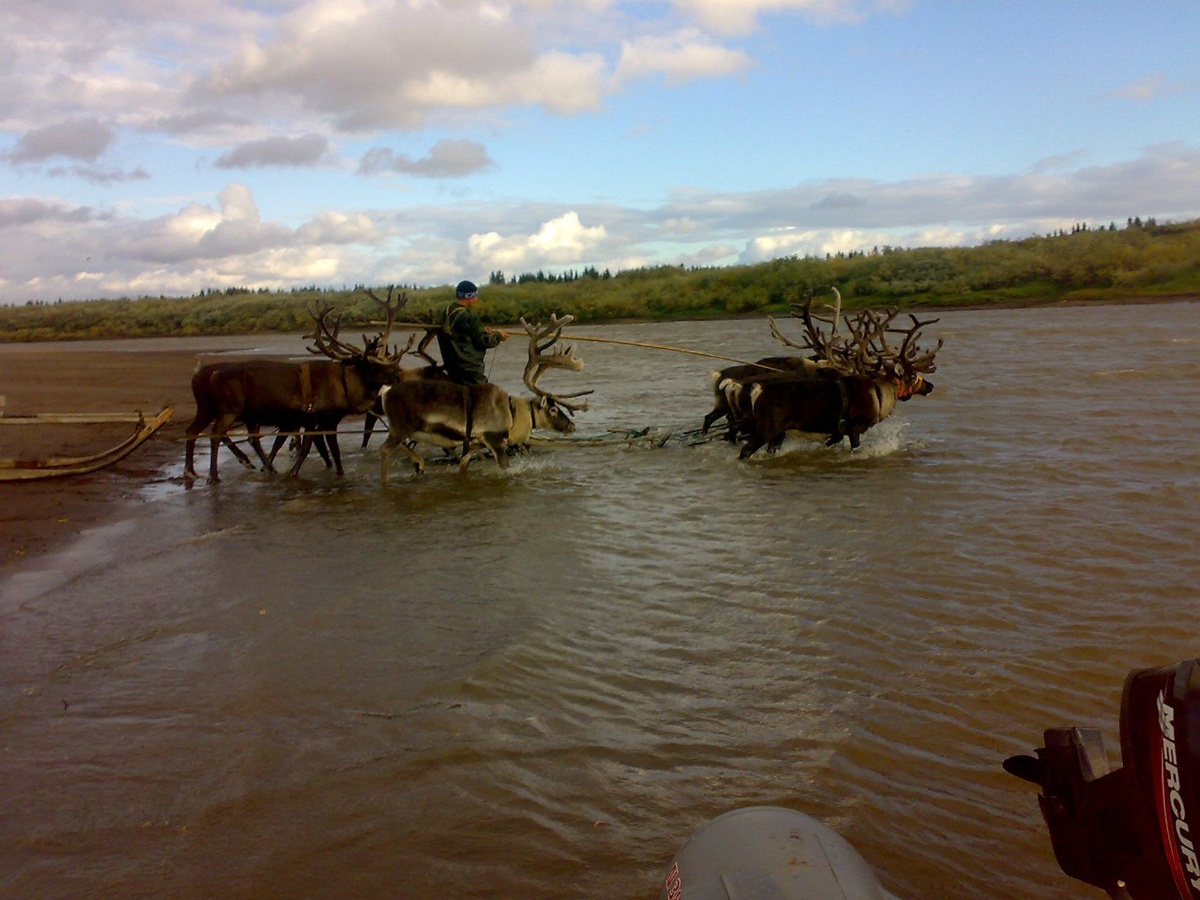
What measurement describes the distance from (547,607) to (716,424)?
27.8 ft

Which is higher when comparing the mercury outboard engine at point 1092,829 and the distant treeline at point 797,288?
the distant treeline at point 797,288

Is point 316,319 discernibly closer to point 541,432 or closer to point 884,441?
point 541,432

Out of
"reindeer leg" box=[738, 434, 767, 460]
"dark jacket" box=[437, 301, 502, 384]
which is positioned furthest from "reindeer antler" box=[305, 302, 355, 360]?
"reindeer leg" box=[738, 434, 767, 460]

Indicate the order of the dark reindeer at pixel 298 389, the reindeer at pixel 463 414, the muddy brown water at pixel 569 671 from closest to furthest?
the muddy brown water at pixel 569 671, the reindeer at pixel 463 414, the dark reindeer at pixel 298 389

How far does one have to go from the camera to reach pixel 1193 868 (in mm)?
1700

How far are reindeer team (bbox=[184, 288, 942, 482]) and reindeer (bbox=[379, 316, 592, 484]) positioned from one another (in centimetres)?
1

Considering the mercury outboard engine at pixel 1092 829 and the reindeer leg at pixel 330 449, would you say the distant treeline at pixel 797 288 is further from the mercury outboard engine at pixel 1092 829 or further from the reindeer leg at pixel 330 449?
the mercury outboard engine at pixel 1092 829

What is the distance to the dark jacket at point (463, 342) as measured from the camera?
11.2 m

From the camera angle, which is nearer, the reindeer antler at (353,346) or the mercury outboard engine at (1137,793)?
the mercury outboard engine at (1137,793)

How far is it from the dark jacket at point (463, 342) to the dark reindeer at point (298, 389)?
771 mm

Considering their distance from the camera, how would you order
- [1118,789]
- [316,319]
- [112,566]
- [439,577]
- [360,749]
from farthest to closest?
[316,319] < [112,566] < [439,577] < [360,749] < [1118,789]

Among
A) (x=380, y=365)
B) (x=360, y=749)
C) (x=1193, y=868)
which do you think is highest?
(x=380, y=365)

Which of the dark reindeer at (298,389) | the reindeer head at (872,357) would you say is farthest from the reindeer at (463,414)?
the reindeer head at (872,357)

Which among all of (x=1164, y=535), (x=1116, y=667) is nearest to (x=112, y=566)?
(x=1116, y=667)
